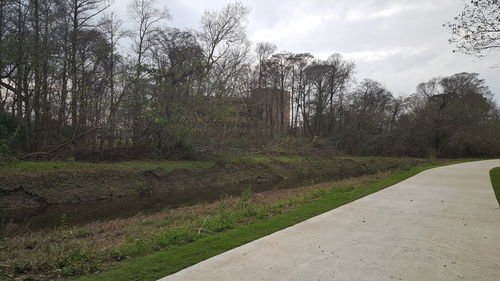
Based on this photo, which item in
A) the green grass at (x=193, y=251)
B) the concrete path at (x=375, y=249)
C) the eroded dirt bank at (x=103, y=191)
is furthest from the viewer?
the eroded dirt bank at (x=103, y=191)

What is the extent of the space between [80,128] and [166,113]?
536cm

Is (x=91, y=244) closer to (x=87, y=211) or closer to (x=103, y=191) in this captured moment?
(x=87, y=211)

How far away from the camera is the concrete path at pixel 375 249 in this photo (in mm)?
4094

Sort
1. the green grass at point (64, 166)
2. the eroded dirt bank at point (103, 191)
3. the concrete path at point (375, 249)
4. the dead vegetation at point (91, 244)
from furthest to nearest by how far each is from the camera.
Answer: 1. the green grass at point (64, 166)
2. the eroded dirt bank at point (103, 191)
3. the dead vegetation at point (91, 244)
4. the concrete path at point (375, 249)

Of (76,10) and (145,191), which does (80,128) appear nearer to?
(145,191)

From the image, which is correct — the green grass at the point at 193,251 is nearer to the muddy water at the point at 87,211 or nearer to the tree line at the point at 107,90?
the muddy water at the point at 87,211

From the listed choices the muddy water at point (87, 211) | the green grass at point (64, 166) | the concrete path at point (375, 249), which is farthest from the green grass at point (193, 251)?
the green grass at point (64, 166)

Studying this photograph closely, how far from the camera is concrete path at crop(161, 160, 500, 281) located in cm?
409

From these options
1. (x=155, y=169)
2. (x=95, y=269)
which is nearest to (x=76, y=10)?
(x=155, y=169)

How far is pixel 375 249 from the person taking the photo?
5.04 metres

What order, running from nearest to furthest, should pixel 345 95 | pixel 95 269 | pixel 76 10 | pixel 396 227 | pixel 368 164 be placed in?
pixel 95 269 → pixel 396 227 → pixel 76 10 → pixel 368 164 → pixel 345 95

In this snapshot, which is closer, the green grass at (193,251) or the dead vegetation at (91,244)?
the green grass at (193,251)

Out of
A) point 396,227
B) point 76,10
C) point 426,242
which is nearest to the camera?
point 426,242

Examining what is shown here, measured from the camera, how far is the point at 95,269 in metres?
4.57
